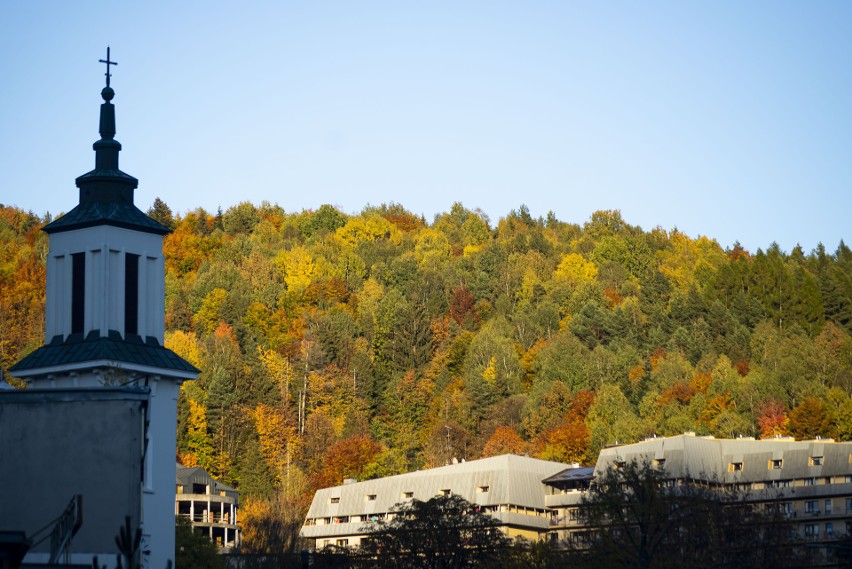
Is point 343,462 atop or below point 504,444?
below

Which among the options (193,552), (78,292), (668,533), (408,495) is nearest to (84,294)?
(78,292)

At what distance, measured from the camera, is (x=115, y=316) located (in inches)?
2149

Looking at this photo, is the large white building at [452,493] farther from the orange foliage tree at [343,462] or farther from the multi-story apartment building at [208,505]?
the orange foliage tree at [343,462]

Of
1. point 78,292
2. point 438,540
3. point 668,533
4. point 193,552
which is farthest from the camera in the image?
point 438,540

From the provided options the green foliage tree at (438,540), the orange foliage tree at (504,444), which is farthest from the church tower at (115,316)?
the orange foliage tree at (504,444)

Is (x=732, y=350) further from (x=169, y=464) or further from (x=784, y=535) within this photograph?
(x=169, y=464)

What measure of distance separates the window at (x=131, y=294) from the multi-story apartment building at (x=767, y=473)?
6392 cm

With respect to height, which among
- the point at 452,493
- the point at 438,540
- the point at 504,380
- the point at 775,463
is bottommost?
the point at 438,540

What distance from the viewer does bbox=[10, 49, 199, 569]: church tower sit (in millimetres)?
53000

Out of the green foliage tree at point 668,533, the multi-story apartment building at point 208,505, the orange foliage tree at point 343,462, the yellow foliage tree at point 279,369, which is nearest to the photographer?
the green foliage tree at point 668,533

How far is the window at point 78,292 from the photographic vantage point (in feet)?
180

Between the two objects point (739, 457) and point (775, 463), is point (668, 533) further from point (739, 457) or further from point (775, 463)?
point (739, 457)

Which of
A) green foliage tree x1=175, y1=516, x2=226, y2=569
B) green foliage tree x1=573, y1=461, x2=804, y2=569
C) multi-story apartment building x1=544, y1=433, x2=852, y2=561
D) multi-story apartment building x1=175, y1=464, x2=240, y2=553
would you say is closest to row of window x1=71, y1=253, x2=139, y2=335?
green foliage tree x1=175, y1=516, x2=226, y2=569

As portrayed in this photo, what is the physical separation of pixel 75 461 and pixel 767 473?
308 feet
